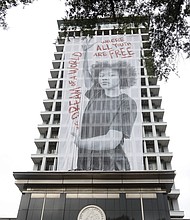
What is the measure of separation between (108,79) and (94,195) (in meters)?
16.1

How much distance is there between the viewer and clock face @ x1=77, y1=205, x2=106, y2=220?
19672mm

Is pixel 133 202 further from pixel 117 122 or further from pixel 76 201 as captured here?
pixel 117 122

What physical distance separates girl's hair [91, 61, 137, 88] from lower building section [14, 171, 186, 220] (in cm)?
A: 1390

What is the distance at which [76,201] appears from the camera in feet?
67.7

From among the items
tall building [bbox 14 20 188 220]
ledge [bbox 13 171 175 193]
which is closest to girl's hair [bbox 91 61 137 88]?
tall building [bbox 14 20 188 220]

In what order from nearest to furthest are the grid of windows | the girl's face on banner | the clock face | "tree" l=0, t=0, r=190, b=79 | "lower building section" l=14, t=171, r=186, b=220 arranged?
1. "tree" l=0, t=0, r=190, b=79
2. the clock face
3. "lower building section" l=14, t=171, r=186, b=220
4. the grid of windows
5. the girl's face on banner

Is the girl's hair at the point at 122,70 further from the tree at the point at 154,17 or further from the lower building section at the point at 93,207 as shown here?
the tree at the point at 154,17

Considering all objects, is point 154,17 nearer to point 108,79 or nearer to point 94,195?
point 94,195

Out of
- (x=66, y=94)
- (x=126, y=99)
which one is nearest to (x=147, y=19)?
(x=126, y=99)

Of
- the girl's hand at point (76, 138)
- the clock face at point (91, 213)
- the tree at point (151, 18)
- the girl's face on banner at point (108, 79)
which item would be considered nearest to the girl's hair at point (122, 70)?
the girl's face on banner at point (108, 79)

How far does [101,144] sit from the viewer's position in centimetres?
2792

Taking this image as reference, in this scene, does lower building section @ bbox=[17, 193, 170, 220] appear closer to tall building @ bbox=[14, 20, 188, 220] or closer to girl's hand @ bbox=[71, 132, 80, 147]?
tall building @ bbox=[14, 20, 188, 220]

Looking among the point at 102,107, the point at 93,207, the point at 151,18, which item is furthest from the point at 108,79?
the point at 151,18

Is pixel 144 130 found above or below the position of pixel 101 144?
above
